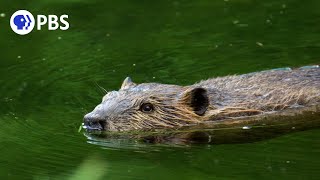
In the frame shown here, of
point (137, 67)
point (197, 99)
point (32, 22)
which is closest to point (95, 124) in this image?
point (197, 99)

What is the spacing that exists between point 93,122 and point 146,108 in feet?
2.00

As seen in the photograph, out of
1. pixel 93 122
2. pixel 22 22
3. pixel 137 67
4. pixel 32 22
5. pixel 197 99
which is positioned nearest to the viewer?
pixel 93 122

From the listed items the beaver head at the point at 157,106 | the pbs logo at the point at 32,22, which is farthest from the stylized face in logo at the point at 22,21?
the beaver head at the point at 157,106

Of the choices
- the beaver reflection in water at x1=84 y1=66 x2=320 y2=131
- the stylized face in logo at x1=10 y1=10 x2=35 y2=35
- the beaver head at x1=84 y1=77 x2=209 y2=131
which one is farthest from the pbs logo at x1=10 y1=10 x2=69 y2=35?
the beaver head at x1=84 y1=77 x2=209 y2=131

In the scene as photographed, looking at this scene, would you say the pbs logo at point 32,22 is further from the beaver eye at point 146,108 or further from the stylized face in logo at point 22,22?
the beaver eye at point 146,108

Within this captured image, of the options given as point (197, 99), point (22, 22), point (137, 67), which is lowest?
point (137, 67)

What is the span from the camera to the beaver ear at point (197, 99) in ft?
30.5

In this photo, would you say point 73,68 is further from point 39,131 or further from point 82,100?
point 39,131

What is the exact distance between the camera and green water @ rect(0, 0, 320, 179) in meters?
7.92

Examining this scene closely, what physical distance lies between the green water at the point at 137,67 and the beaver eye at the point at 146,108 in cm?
68

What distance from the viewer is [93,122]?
9.00m

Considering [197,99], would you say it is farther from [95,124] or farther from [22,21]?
[22,21]

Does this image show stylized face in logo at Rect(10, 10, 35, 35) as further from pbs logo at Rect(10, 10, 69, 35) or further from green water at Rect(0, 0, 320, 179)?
green water at Rect(0, 0, 320, 179)

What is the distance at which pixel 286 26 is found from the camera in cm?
1309
